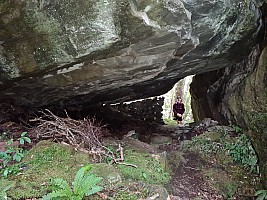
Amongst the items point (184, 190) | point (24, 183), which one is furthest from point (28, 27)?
point (184, 190)

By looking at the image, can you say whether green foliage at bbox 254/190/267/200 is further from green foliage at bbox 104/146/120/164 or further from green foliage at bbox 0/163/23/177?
green foliage at bbox 0/163/23/177

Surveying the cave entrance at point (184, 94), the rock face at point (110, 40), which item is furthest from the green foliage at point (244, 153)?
the cave entrance at point (184, 94)

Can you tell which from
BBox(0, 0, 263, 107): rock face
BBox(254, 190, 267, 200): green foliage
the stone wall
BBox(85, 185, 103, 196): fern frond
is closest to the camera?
BBox(85, 185, 103, 196): fern frond

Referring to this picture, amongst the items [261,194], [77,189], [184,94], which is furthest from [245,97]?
[184,94]

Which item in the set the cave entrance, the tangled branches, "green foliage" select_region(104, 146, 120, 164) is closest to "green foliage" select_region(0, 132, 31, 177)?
the tangled branches

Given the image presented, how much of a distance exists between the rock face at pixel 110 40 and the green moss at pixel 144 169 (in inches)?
68.7

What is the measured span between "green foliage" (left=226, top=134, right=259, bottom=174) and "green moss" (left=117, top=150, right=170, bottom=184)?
1724 mm

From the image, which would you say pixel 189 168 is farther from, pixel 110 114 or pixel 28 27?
pixel 110 114

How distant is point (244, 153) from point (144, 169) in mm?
2330

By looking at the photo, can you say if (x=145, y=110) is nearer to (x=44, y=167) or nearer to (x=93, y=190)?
(x=44, y=167)

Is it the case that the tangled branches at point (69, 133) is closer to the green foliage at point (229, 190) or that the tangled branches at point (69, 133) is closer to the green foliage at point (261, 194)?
the green foliage at point (229, 190)

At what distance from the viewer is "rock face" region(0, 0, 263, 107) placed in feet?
14.9

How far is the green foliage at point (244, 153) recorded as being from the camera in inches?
218

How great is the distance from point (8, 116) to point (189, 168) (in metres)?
4.77
